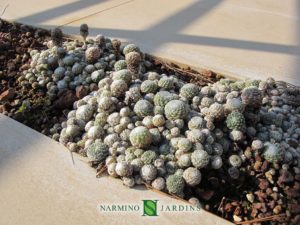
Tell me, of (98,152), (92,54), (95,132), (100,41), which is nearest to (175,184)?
(98,152)

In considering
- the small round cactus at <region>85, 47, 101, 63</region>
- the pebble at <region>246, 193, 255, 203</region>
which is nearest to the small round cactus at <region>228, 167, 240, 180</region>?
the pebble at <region>246, 193, 255, 203</region>

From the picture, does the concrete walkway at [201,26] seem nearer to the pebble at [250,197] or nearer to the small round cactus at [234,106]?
the small round cactus at [234,106]

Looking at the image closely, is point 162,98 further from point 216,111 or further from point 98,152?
point 98,152

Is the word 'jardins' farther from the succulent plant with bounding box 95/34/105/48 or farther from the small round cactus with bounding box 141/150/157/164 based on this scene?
the succulent plant with bounding box 95/34/105/48

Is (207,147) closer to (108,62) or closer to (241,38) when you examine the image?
(108,62)

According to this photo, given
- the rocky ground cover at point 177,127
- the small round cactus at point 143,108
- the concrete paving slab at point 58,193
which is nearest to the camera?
the concrete paving slab at point 58,193

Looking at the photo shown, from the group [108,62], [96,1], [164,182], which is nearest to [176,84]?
[108,62]

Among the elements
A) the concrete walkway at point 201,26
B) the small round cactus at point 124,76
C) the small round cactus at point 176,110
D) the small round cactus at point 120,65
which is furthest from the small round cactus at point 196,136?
the concrete walkway at point 201,26
